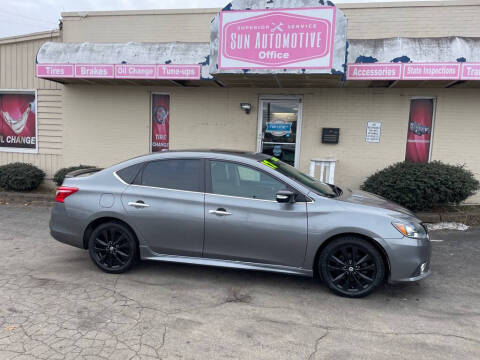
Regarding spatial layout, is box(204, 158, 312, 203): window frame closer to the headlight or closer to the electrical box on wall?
the headlight

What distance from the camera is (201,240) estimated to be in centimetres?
436

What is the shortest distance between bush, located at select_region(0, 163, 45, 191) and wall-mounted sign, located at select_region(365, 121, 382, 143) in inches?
323

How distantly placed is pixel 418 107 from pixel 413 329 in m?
6.32

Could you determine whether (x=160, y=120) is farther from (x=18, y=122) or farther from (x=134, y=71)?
(x=18, y=122)

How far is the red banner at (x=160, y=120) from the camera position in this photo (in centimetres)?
952

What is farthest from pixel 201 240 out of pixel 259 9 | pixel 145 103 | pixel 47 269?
pixel 145 103

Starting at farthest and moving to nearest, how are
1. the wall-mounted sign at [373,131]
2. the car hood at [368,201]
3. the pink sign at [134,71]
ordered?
1. the wall-mounted sign at [373,131]
2. the pink sign at [134,71]
3. the car hood at [368,201]

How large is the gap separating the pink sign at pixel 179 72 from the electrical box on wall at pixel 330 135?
315 centimetres

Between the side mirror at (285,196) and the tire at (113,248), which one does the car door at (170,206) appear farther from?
the side mirror at (285,196)

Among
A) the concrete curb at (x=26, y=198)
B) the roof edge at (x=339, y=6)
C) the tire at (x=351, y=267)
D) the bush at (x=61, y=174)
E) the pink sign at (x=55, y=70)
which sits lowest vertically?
the concrete curb at (x=26, y=198)

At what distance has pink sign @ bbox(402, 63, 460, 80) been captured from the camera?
6977mm

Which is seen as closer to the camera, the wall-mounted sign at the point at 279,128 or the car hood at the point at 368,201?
the car hood at the point at 368,201

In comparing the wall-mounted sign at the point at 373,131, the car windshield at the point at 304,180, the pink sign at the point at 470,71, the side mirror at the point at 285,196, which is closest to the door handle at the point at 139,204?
the car windshield at the point at 304,180

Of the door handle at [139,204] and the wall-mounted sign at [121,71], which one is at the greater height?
the wall-mounted sign at [121,71]
